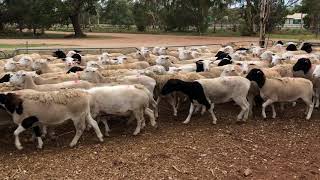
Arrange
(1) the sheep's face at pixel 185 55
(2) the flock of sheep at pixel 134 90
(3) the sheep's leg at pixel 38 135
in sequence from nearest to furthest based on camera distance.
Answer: (2) the flock of sheep at pixel 134 90 → (3) the sheep's leg at pixel 38 135 → (1) the sheep's face at pixel 185 55

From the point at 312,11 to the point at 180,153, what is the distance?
198ft

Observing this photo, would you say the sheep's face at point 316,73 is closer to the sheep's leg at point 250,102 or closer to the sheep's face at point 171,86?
the sheep's leg at point 250,102

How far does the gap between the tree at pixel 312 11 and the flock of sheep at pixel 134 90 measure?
2008 inches

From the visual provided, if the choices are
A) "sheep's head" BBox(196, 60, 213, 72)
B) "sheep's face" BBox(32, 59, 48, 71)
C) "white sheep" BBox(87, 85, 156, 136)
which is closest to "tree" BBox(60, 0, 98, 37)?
"sheep's face" BBox(32, 59, 48, 71)

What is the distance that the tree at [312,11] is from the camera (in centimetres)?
6250

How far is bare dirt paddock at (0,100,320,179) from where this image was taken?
7785 millimetres

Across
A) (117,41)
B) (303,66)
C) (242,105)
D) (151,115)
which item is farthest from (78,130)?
(117,41)

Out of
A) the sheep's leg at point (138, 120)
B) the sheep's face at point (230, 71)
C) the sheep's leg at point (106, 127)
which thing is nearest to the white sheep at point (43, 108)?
the sheep's leg at point (106, 127)

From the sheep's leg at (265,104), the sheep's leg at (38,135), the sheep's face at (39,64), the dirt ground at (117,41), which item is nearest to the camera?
the sheep's leg at (38,135)

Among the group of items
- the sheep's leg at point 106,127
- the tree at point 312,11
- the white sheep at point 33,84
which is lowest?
the sheep's leg at point 106,127

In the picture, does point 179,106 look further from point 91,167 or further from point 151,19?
point 151,19

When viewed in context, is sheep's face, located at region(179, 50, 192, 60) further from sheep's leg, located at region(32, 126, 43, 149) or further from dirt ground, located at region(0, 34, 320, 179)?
sheep's leg, located at region(32, 126, 43, 149)

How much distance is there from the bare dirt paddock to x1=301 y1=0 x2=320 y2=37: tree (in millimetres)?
53667

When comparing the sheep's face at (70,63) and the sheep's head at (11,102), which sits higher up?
the sheep's face at (70,63)
